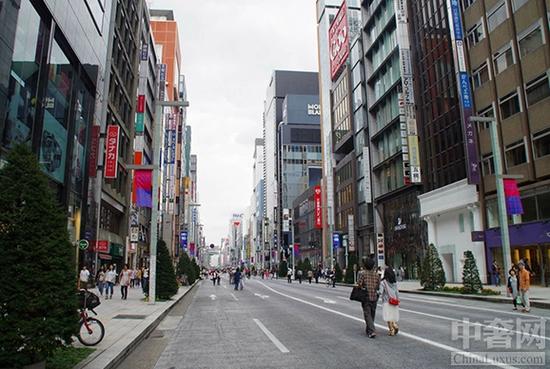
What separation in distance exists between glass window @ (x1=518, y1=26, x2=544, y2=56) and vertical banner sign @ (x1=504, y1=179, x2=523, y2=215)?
34.4ft

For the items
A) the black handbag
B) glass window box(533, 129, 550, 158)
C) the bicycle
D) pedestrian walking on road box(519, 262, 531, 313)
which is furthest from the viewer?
glass window box(533, 129, 550, 158)

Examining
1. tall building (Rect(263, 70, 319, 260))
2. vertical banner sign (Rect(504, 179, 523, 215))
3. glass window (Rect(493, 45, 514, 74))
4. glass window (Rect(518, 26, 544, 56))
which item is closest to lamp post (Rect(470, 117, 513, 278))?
vertical banner sign (Rect(504, 179, 523, 215))

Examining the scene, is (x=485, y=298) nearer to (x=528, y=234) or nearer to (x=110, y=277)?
(x=528, y=234)

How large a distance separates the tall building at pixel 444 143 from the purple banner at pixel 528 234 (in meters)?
4.21

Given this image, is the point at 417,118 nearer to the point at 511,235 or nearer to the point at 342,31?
the point at 511,235

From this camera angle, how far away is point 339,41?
74000mm

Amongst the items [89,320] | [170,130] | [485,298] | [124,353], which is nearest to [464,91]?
[485,298]

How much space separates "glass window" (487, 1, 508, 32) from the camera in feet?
111

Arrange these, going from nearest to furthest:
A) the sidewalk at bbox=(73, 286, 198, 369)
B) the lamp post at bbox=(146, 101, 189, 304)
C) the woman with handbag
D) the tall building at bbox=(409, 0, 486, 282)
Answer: the sidewalk at bbox=(73, 286, 198, 369), the woman with handbag, the lamp post at bbox=(146, 101, 189, 304), the tall building at bbox=(409, 0, 486, 282)

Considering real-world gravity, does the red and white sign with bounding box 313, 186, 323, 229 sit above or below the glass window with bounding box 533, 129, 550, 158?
above

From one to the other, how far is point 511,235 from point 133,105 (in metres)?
41.9

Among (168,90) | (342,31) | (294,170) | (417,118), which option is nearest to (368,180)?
(417,118)

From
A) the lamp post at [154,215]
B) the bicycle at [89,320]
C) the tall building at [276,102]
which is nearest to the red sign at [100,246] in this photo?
the lamp post at [154,215]

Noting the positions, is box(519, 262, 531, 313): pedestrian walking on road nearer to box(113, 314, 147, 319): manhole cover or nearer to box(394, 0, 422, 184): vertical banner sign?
box(113, 314, 147, 319): manhole cover
